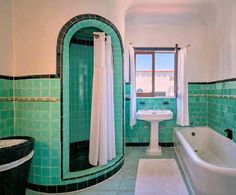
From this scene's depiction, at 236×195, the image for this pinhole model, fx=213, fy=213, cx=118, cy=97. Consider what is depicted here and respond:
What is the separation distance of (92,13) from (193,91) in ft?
8.75

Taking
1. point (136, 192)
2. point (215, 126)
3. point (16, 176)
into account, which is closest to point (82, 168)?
point (136, 192)

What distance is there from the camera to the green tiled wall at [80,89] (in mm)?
4023

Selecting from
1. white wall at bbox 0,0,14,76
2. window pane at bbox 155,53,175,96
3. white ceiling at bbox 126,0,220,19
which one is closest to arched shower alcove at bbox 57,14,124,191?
white wall at bbox 0,0,14,76

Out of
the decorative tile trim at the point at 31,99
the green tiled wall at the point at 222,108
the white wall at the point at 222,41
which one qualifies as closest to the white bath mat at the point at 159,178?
the green tiled wall at the point at 222,108

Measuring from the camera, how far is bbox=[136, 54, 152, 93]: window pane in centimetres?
461

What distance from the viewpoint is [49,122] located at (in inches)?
103

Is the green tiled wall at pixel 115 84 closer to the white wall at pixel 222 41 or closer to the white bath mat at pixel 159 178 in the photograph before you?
the white bath mat at pixel 159 178

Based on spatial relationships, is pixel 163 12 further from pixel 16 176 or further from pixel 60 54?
pixel 16 176

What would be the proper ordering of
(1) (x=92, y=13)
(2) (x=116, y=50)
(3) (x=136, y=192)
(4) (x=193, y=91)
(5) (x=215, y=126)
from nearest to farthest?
(3) (x=136, y=192)
(1) (x=92, y=13)
(2) (x=116, y=50)
(5) (x=215, y=126)
(4) (x=193, y=91)

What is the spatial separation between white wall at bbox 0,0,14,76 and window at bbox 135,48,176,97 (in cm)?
260

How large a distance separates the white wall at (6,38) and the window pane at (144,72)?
2.62 m

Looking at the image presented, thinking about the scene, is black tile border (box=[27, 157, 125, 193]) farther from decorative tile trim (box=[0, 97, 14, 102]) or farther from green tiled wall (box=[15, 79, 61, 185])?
decorative tile trim (box=[0, 97, 14, 102])

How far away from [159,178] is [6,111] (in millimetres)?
2212

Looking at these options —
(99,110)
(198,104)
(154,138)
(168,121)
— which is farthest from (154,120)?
(99,110)
